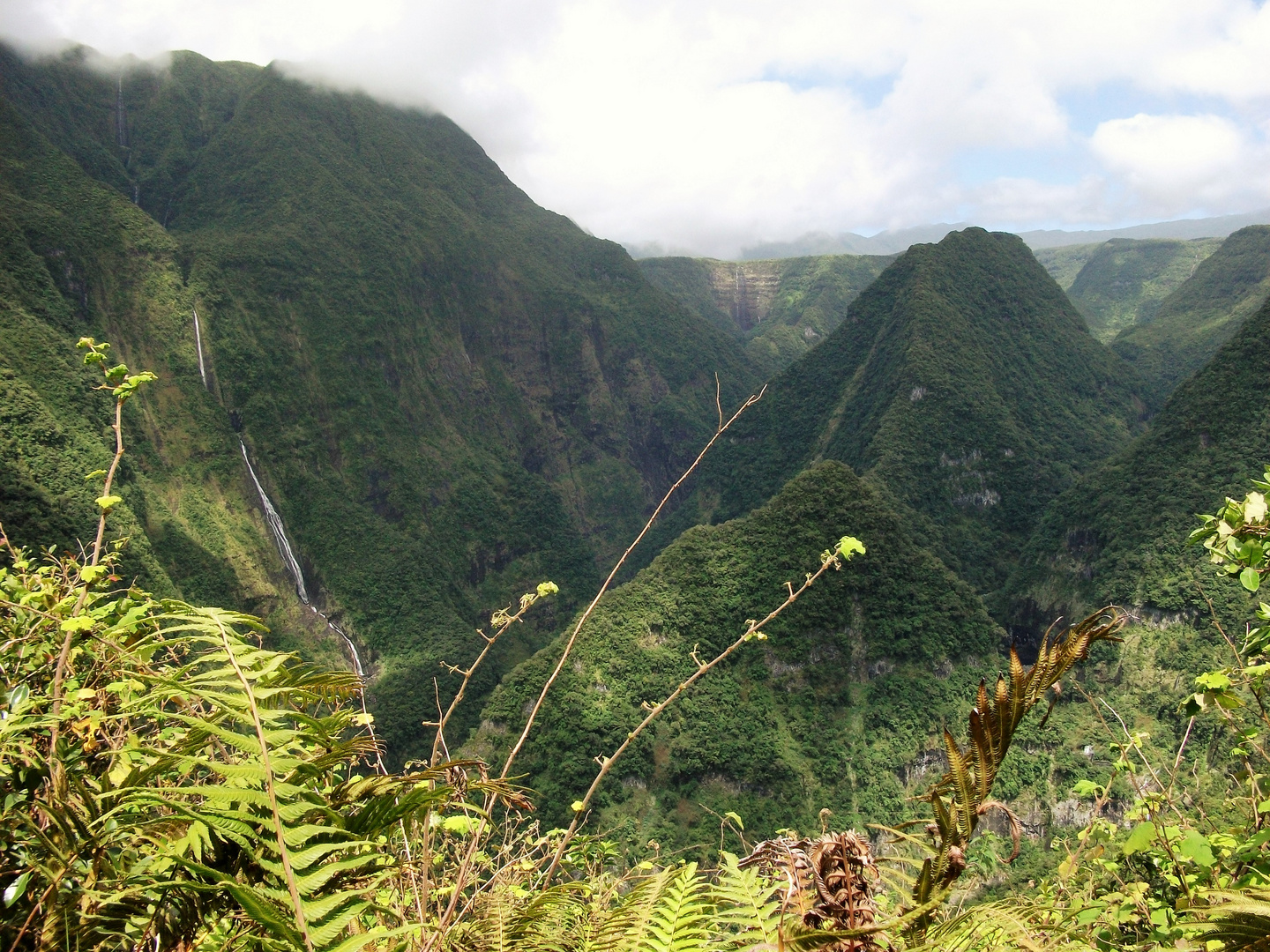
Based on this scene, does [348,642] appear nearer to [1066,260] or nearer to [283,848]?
[283,848]

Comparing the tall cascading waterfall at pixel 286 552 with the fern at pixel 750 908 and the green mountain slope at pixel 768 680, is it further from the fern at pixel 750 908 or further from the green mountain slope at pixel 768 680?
the fern at pixel 750 908

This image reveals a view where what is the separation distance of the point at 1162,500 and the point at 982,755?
46809mm

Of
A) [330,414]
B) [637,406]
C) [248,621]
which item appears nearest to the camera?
[248,621]

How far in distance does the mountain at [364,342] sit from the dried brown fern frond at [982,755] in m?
48.6

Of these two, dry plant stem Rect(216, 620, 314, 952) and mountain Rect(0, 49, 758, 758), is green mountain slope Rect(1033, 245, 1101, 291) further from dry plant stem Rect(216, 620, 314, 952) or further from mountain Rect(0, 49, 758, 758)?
dry plant stem Rect(216, 620, 314, 952)

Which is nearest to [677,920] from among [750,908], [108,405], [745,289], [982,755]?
[750,908]

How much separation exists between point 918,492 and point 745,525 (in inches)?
860

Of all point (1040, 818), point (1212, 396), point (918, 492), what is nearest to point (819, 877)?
point (1040, 818)

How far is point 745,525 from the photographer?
A: 38.4 meters

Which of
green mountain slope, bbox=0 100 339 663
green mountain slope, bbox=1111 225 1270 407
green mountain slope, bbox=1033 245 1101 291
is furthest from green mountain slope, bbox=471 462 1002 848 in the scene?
green mountain slope, bbox=1033 245 1101 291

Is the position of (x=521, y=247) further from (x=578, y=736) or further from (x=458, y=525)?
(x=578, y=736)

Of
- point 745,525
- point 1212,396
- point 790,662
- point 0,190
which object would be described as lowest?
point 790,662

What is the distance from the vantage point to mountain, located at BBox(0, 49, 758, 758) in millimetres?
57594

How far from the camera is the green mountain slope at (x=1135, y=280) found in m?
132
